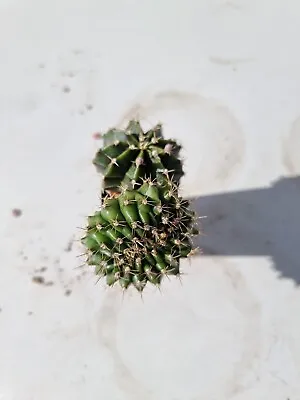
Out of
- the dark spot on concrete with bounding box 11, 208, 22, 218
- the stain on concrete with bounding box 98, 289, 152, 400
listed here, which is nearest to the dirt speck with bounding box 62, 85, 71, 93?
the dark spot on concrete with bounding box 11, 208, 22, 218

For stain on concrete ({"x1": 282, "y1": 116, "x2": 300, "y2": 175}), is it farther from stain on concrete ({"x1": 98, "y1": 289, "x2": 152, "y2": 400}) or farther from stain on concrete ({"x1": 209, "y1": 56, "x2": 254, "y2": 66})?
stain on concrete ({"x1": 98, "y1": 289, "x2": 152, "y2": 400})

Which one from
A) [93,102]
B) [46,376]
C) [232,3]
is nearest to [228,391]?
[46,376]

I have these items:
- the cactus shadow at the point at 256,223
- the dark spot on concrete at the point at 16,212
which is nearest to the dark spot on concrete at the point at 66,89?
the dark spot on concrete at the point at 16,212

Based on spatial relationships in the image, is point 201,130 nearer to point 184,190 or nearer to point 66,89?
point 184,190

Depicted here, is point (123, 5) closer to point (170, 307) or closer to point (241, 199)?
point (241, 199)

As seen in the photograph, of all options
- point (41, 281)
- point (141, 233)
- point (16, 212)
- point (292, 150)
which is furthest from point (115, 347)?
point (292, 150)

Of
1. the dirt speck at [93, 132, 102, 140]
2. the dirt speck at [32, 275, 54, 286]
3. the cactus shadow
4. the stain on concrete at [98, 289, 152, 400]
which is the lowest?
the stain on concrete at [98, 289, 152, 400]
